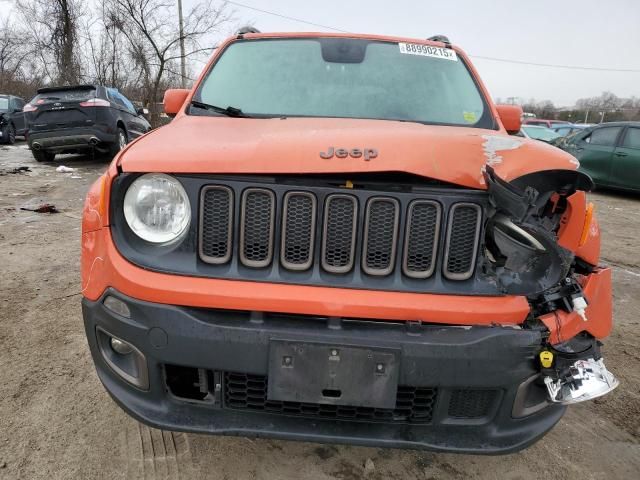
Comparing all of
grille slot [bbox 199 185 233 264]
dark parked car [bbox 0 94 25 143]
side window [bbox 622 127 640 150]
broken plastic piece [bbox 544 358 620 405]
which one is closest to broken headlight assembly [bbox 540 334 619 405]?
broken plastic piece [bbox 544 358 620 405]

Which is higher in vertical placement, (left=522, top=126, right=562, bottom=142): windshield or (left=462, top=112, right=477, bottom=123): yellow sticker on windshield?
(left=462, top=112, right=477, bottom=123): yellow sticker on windshield

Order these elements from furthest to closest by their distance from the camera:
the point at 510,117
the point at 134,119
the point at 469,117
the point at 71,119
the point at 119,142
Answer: the point at 134,119 < the point at 119,142 < the point at 71,119 < the point at 510,117 < the point at 469,117

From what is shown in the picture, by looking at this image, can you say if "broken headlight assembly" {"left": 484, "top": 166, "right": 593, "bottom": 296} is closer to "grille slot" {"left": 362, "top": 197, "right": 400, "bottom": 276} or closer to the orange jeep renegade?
the orange jeep renegade

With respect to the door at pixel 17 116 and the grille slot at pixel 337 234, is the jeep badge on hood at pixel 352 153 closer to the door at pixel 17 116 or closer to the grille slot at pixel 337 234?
the grille slot at pixel 337 234

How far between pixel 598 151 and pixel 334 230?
423 inches

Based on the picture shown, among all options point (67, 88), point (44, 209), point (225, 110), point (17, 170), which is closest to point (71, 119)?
point (67, 88)

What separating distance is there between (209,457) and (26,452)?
784 mm

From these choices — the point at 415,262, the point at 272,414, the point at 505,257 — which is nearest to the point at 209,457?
the point at 272,414

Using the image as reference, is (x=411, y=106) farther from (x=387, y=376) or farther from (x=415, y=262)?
(x=387, y=376)

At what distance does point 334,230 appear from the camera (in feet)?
5.52

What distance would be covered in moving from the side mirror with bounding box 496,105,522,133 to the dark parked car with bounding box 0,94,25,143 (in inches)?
688

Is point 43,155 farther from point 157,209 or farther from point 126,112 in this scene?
point 157,209

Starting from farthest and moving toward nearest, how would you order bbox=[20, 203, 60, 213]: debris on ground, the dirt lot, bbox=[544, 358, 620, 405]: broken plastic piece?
bbox=[20, 203, 60, 213]: debris on ground
the dirt lot
bbox=[544, 358, 620, 405]: broken plastic piece

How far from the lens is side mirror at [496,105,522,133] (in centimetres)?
285
